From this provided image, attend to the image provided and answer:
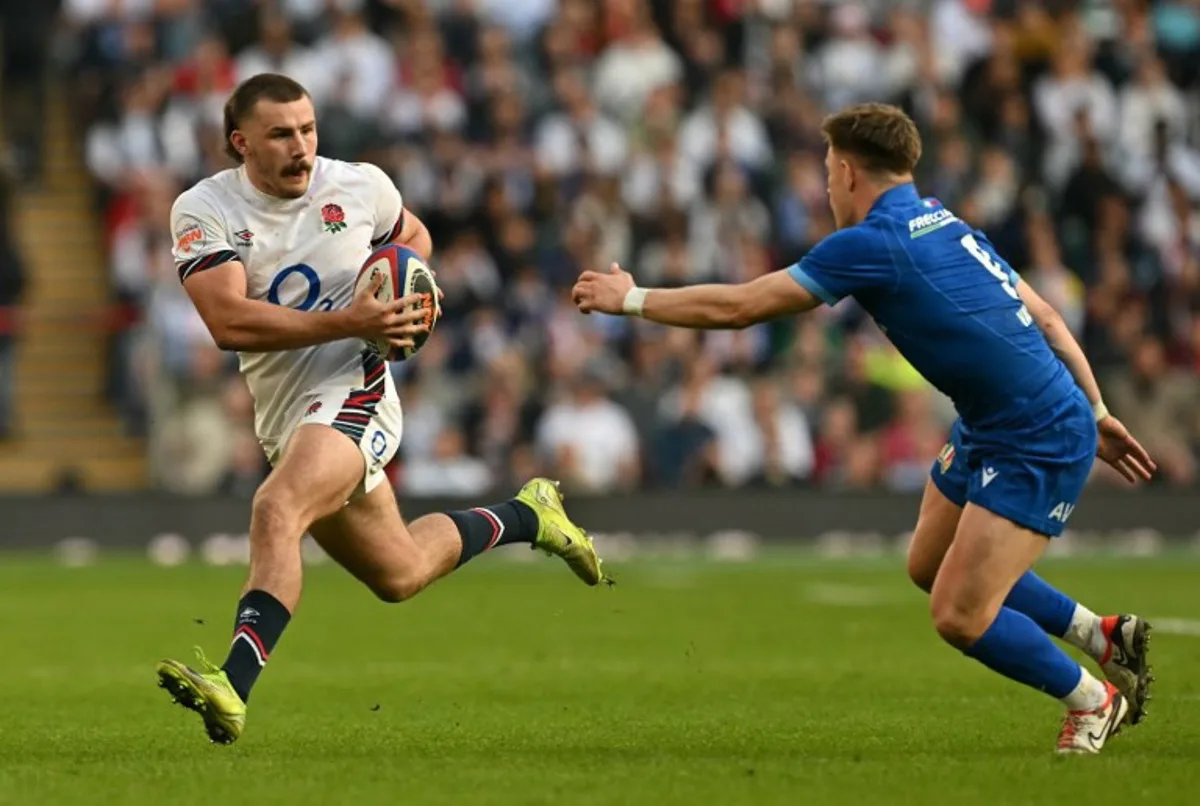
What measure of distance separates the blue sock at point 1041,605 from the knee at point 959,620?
2.32 ft

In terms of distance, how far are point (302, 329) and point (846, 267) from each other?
1882 millimetres

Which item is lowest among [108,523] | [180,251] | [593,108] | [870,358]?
[108,523]

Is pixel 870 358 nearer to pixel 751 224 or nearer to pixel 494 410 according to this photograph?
pixel 751 224

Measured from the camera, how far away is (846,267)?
742cm

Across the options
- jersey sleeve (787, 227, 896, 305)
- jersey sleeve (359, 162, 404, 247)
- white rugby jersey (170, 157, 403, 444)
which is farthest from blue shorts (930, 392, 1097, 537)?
jersey sleeve (359, 162, 404, 247)

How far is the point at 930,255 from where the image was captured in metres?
7.53

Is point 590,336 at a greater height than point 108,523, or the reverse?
point 590,336

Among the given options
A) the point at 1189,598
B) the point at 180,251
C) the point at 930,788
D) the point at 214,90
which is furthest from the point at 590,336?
the point at 930,788

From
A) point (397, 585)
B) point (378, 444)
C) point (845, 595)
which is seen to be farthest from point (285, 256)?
point (845, 595)

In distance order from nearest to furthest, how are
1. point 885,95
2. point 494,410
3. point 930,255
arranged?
point 930,255 < point 494,410 < point 885,95

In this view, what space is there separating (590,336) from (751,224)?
1.94 metres

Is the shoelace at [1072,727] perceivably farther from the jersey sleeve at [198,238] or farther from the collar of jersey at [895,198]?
the jersey sleeve at [198,238]

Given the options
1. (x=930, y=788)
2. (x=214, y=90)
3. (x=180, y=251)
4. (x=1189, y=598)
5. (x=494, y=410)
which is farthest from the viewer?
(x=214, y=90)

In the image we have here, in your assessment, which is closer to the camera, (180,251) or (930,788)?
(930,788)
